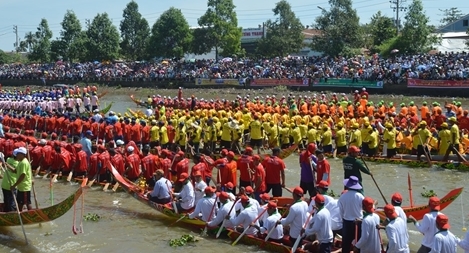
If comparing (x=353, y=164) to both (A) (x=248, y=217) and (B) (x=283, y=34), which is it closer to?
(A) (x=248, y=217)

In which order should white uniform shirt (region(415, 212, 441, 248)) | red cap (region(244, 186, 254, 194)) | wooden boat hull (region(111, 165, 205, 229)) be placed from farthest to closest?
wooden boat hull (region(111, 165, 205, 229))
red cap (region(244, 186, 254, 194))
white uniform shirt (region(415, 212, 441, 248))

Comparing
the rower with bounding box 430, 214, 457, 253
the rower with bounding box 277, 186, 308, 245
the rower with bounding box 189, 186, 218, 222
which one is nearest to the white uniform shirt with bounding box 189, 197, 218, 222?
the rower with bounding box 189, 186, 218, 222

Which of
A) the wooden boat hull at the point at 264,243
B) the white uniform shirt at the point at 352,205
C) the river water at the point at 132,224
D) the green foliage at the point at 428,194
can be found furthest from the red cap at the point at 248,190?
the green foliage at the point at 428,194

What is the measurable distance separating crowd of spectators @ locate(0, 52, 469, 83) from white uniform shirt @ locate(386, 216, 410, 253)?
1142 inches

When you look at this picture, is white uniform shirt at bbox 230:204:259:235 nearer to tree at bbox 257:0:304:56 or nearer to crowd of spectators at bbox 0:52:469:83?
crowd of spectators at bbox 0:52:469:83

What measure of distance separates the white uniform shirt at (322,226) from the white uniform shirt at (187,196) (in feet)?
12.1

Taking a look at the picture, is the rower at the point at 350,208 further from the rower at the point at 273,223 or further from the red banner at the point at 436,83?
the red banner at the point at 436,83

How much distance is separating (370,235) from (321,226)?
3.16ft

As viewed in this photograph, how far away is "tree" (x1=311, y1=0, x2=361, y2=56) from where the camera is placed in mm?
49375

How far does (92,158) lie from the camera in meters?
16.3

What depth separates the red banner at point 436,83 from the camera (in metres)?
34.5

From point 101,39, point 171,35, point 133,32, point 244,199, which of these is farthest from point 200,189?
point 133,32

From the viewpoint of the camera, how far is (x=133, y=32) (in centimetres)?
7169

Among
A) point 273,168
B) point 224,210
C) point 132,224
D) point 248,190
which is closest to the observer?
point 248,190
